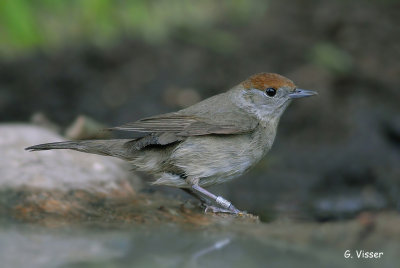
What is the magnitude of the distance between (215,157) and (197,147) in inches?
7.1

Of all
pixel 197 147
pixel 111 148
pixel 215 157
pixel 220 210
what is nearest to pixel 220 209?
Answer: pixel 220 210

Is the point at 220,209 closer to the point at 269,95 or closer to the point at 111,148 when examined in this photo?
the point at 111,148

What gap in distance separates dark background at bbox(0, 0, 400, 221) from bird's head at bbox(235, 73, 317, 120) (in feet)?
4.06

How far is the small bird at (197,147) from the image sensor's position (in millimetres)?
4922

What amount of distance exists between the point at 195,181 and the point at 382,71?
4.85 m

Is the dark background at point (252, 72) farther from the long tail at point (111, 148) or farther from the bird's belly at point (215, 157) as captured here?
the long tail at point (111, 148)

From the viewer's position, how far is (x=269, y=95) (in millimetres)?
5500

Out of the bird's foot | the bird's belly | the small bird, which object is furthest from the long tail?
the bird's foot

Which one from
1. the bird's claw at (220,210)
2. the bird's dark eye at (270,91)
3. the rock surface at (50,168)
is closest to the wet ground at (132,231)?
the rock surface at (50,168)

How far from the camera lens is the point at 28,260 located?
3.14m

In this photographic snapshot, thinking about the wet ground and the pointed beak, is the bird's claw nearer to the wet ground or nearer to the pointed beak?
the wet ground

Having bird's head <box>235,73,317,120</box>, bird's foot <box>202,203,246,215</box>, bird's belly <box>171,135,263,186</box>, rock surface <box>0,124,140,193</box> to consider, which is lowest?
bird's foot <box>202,203,246,215</box>

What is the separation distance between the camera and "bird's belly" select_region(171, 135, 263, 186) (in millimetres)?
4922

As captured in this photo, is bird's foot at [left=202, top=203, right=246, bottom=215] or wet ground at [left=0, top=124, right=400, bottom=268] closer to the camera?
wet ground at [left=0, top=124, right=400, bottom=268]
